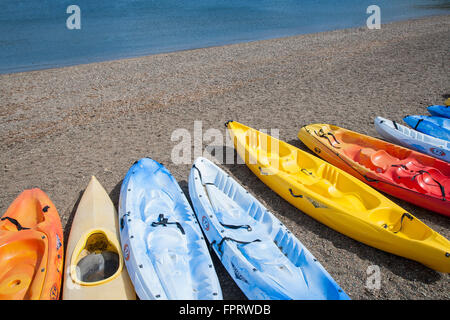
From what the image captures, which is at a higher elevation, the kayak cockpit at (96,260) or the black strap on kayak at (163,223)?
the black strap on kayak at (163,223)

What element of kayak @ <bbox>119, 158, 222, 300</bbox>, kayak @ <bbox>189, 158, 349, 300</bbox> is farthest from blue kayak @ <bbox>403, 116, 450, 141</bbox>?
kayak @ <bbox>119, 158, 222, 300</bbox>

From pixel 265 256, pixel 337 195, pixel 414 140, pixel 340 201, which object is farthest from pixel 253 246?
pixel 414 140

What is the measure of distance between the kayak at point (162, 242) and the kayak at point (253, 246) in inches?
8.6

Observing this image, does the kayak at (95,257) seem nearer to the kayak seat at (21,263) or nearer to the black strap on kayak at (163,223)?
the kayak seat at (21,263)

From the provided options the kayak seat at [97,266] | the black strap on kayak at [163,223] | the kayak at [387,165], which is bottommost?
the kayak seat at [97,266]

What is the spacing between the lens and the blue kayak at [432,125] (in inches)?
225

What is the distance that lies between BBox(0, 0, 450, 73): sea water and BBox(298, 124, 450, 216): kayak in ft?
37.7

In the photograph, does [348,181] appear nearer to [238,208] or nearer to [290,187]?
[290,187]

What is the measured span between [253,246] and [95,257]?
187 cm

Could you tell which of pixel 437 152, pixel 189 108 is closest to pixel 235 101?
pixel 189 108

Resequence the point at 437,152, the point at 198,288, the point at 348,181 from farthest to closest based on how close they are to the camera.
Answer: the point at 437,152 → the point at 348,181 → the point at 198,288

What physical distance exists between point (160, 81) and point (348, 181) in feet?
23.5

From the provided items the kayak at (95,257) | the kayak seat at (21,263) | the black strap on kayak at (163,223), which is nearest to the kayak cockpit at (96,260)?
the kayak at (95,257)
